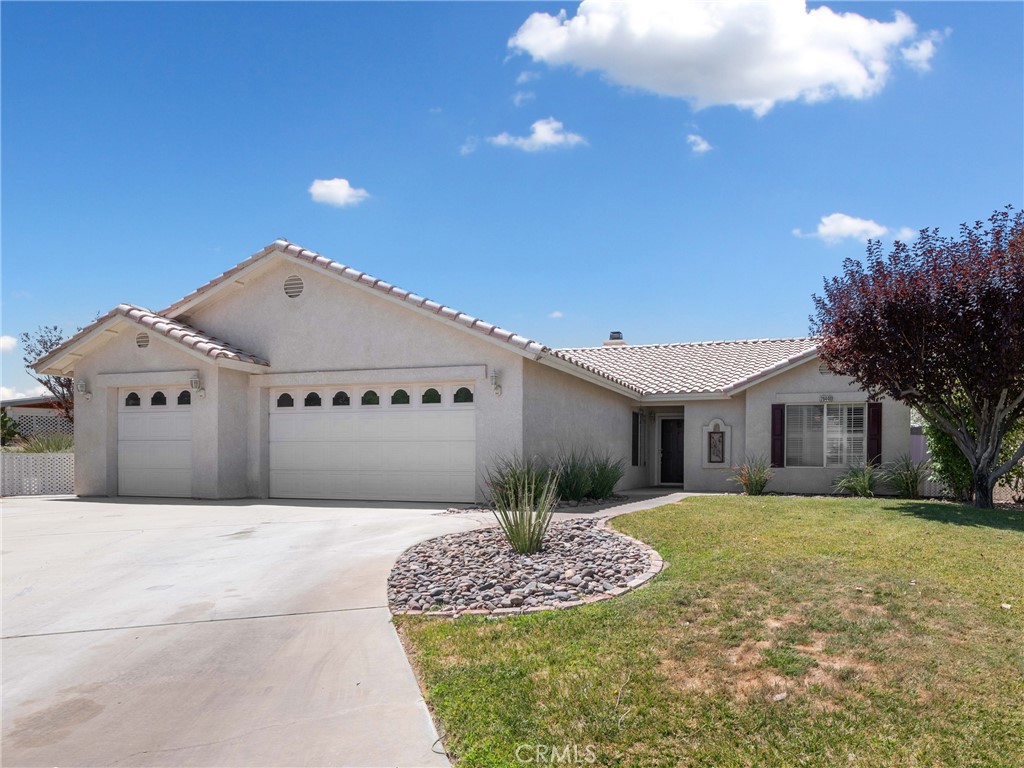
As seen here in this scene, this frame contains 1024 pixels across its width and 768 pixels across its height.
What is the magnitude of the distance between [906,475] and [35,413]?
33.8 m

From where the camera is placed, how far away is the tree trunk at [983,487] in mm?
14250

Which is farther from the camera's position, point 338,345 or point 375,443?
point 338,345

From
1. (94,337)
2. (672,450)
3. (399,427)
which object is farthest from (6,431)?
(672,450)

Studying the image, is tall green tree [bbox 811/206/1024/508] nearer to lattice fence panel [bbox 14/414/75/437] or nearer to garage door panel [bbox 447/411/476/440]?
garage door panel [bbox 447/411/476/440]

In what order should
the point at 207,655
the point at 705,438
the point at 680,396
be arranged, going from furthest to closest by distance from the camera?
the point at 705,438 < the point at 680,396 < the point at 207,655

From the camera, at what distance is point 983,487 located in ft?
46.8

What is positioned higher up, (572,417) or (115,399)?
(115,399)

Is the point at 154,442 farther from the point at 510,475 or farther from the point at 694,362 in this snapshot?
the point at 694,362

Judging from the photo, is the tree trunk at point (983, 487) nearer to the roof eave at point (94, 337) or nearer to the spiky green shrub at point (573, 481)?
the spiky green shrub at point (573, 481)

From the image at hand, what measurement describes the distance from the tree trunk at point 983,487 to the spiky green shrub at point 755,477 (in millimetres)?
4199

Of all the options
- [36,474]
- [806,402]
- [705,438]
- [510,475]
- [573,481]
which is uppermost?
[806,402]

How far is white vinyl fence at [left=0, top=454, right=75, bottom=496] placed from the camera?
18453 mm

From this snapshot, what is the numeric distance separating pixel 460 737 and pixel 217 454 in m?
12.8

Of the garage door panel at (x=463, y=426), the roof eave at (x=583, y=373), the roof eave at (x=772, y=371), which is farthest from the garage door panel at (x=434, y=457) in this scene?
the roof eave at (x=772, y=371)
